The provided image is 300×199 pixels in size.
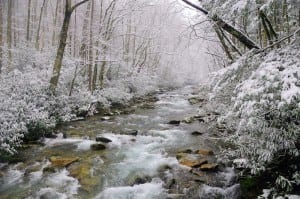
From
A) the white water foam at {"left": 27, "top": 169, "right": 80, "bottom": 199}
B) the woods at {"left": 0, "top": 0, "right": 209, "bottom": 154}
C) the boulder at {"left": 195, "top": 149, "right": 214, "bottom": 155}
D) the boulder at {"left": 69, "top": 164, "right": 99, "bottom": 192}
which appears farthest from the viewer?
the woods at {"left": 0, "top": 0, "right": 209, "bottom": 154}

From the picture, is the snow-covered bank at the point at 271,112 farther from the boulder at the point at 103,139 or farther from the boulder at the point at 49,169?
the boulder at the point at 103,139

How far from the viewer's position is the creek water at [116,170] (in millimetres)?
6355

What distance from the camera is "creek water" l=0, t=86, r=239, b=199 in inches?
250

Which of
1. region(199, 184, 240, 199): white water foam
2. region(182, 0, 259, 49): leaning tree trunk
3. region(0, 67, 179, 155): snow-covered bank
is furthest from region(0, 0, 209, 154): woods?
region(199, 184, 240, 199): white water foam

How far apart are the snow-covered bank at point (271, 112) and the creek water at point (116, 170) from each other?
1.16 metres

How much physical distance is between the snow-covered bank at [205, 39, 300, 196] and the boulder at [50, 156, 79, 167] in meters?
4.38

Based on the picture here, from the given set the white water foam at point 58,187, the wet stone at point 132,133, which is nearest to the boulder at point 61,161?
the white water foam at point 58,187

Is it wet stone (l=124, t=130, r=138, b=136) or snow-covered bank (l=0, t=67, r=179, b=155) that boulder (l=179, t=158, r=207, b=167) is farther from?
snow-covered bank (l=0, t=67, r=179, b=155)

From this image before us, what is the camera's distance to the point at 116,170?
757cm

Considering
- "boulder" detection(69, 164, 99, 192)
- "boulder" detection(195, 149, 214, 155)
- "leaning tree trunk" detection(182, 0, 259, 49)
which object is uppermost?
"leaning tree trunk" detection(182, 0, 259, 49)

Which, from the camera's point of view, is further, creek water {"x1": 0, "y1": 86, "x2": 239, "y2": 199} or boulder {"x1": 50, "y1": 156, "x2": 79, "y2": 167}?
boulder {"x1": 50, "y1": 156, "x2": 79, "y2": 167}

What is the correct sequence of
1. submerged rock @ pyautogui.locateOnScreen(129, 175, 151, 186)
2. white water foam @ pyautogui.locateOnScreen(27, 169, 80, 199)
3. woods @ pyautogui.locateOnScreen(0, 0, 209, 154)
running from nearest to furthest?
white water foam @ pyautogui.locateOnScreen(27, 169, 80, 199) → submerged rock @ pyautogui.locateOnScreen(129, 175, 151, 186) → woods @ pyautogui.locateOnScreen(0, 0, 209, 154)

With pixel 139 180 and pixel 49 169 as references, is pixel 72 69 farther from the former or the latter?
pixel 139 180

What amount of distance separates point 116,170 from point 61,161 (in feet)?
5.11
